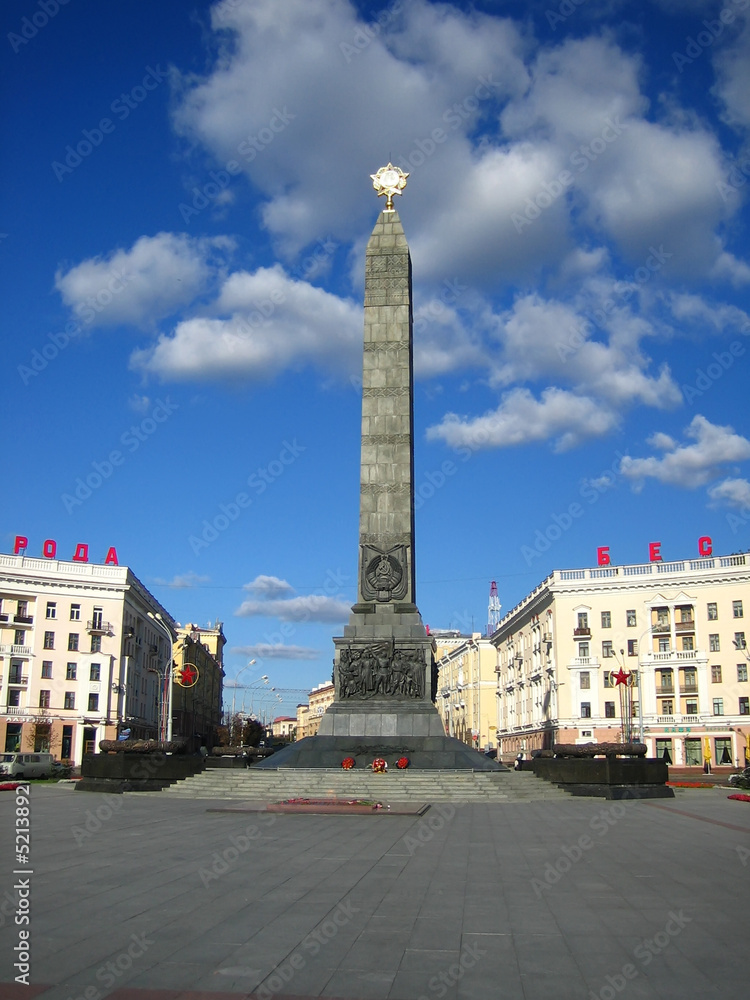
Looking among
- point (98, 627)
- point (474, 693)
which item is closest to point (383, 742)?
point (98, 627)

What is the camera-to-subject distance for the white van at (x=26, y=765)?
35750 millimetres

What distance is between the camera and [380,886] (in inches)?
367

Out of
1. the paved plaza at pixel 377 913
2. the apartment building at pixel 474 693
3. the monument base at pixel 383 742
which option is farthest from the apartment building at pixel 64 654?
the paved plaza at pixel 377 913

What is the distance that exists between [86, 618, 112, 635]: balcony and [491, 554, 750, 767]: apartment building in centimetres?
3004

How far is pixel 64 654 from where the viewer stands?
2325 inches

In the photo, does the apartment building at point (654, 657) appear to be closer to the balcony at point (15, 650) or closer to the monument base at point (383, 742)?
the monument base at point (383, 742)

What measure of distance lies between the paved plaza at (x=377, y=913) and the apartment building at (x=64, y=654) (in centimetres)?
4491

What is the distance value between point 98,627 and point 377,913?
56139 millimetres

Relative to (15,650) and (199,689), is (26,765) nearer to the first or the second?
(15,650)

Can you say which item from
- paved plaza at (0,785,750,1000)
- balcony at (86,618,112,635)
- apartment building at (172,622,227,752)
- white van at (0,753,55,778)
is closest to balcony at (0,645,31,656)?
balcony at (86,618,112,635)

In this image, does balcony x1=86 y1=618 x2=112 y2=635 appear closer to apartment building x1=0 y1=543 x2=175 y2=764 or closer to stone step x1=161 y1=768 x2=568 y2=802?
apartment building x1=0 y1=543 x2=175 y2=764

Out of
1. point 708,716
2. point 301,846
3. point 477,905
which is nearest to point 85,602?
point 708,716

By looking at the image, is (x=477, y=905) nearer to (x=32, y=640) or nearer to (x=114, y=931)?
(x=114, y=931)

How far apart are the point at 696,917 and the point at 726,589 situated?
169 feet
